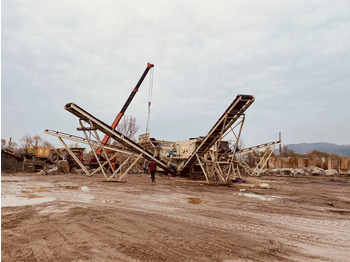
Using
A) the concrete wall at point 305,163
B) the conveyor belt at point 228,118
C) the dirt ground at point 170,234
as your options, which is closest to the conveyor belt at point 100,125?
the conveyor belt at point 228,118

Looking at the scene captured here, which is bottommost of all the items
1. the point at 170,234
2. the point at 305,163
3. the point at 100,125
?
the point at 170,234

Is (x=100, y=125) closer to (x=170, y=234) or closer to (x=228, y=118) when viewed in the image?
(x=228, y=118)

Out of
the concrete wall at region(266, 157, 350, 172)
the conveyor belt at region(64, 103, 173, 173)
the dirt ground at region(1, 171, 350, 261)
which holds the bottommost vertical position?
the dirt ground at region(1, 171, 350, 261)

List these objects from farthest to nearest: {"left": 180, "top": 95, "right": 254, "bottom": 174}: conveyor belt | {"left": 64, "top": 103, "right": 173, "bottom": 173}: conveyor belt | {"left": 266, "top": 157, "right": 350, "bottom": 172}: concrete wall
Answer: {"left": 266, "top": 157, "right": 350, "bottom": 172}: concrete wall, {"left": 64, "top": 103, "right": 173, "bottom": 173}: conveyor belt, {"left": 180, "top": 95, "right": 254, "bottom": 174}: conveyor belt

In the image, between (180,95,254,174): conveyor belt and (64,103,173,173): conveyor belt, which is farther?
(64,103,173,173): conveyor belt

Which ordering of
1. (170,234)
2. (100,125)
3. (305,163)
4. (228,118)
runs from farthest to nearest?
(305,163) < (100,125) < (228,118) < (170,234)

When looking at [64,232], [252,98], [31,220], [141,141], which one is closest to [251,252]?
[64,232]

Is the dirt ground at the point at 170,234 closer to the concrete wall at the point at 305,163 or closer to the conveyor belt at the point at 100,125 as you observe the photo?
the conveyor belt at the point at 100,125

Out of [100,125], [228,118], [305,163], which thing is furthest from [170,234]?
[305,163]

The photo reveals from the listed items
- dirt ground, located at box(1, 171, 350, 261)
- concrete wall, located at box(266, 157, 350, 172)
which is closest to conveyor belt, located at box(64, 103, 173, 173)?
dirt ground, located at box(1, 171, 350, 261)

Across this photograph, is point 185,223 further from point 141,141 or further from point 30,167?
point 30,167

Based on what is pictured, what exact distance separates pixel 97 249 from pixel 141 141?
24.2 metres

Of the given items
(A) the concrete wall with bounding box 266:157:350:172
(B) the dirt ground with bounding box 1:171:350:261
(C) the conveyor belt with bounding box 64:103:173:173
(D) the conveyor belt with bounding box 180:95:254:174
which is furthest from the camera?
(A) the concrete wall with bounding box 266:157:350:172

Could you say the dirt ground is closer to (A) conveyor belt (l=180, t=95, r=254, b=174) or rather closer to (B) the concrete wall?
(A) conveyor belt (l=180, t=95, r=254, b=174)
